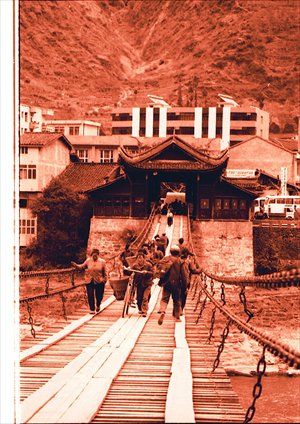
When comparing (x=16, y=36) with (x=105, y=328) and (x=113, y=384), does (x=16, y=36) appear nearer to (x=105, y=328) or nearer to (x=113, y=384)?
(x=113, y=384)

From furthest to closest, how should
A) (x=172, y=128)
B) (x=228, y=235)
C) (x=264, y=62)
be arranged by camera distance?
(x=264, y=62) < (x=172, y=128) < (x=228, y=235)

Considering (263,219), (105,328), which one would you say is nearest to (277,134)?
(263,219)

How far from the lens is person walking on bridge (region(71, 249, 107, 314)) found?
5146 millimetres

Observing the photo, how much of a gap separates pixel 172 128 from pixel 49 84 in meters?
18.2

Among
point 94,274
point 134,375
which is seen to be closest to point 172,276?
point 94,274

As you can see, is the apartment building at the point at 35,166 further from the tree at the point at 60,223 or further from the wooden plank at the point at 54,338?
the wooden plank at the point at 54,338

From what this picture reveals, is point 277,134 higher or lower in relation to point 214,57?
lower

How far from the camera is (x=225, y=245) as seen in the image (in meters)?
16.3

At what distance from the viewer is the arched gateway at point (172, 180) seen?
15.6 metres

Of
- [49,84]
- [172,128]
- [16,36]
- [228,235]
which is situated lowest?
[228,235]

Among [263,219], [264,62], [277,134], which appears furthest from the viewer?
[264,62]

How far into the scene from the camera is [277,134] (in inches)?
1417

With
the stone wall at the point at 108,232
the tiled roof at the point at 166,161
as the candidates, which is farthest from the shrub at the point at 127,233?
the tiled roof at the point at 166,161

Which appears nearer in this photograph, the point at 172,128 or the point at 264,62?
the point at 172,128
